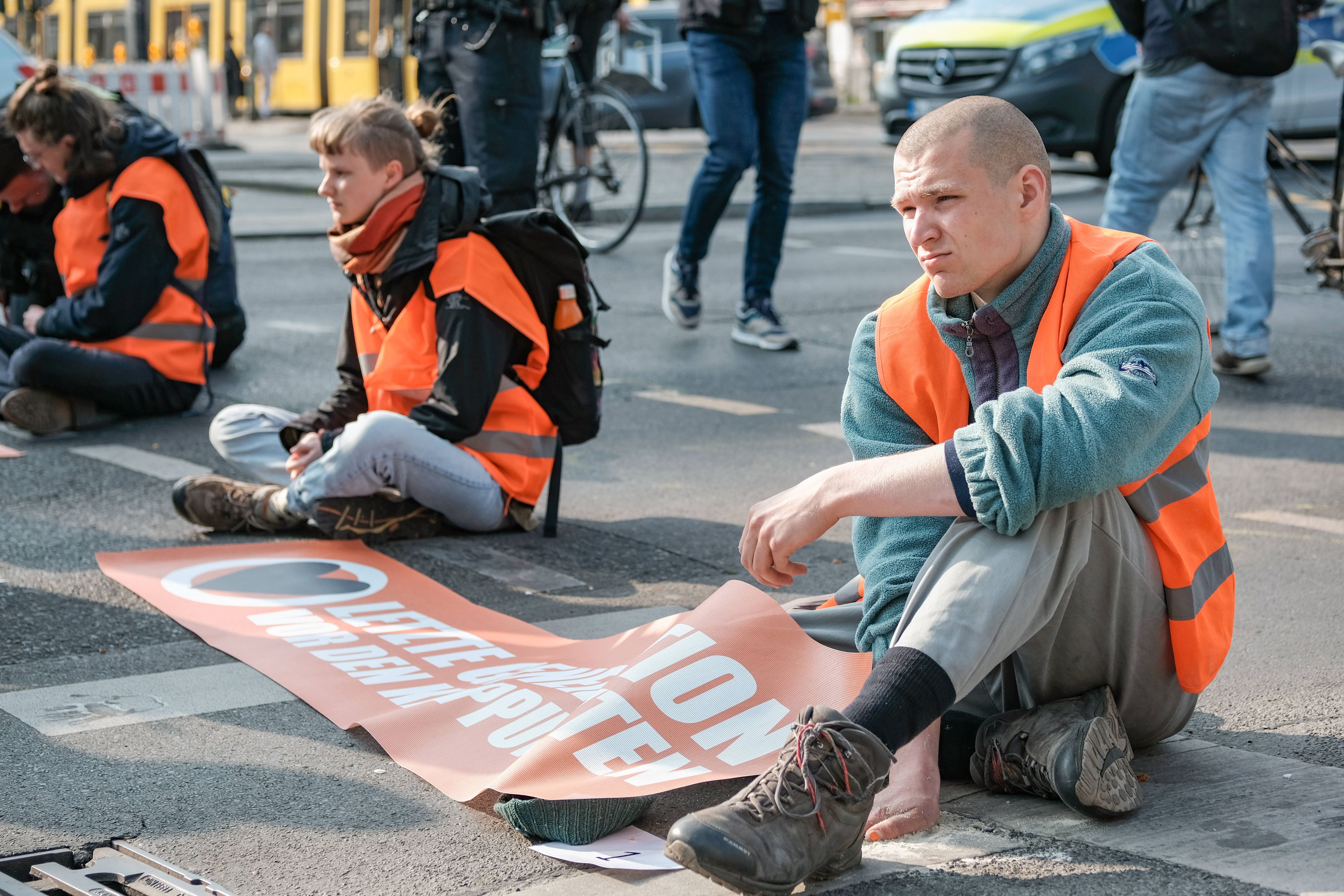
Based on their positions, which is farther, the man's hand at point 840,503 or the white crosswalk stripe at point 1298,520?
the white crosswalk stripe at point 1298,520

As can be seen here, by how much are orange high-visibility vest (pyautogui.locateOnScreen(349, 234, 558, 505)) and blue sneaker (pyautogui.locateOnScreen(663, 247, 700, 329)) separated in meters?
3.01

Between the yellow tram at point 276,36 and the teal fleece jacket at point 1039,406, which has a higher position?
the yellow tram at point 276,36

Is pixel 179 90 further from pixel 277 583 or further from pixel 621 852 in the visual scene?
pixel 621 852

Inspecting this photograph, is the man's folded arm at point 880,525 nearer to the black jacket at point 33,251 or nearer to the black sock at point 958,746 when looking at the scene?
the black sock at point 958,746

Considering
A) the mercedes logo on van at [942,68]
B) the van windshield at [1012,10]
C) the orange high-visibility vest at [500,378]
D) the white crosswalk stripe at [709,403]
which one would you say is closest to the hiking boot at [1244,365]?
the white crosswalk stripe at [709,403]

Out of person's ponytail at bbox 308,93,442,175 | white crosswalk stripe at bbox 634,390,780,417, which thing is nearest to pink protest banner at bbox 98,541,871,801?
person's ponytail at bbox 308,93,442,175

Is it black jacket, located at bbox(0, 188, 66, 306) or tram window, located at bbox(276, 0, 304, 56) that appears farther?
tram window, located at bbox(276, 0, 304, 56)

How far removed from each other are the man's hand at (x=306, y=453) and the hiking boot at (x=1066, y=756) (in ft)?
6.85

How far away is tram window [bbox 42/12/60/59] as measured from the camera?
3206 cm

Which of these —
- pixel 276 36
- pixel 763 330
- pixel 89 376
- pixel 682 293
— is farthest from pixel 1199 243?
pixel 276 36

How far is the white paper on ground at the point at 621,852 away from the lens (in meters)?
2.24

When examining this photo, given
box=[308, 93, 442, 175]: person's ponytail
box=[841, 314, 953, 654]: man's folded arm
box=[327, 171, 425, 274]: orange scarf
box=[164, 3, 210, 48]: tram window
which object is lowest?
box=[841, 314, 953, 654]: man's folded arm

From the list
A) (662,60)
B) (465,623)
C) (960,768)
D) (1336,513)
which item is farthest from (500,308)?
(662,60)

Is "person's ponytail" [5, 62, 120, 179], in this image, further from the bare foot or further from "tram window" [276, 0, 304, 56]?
"tram window" [276, 0, 304, 56]
